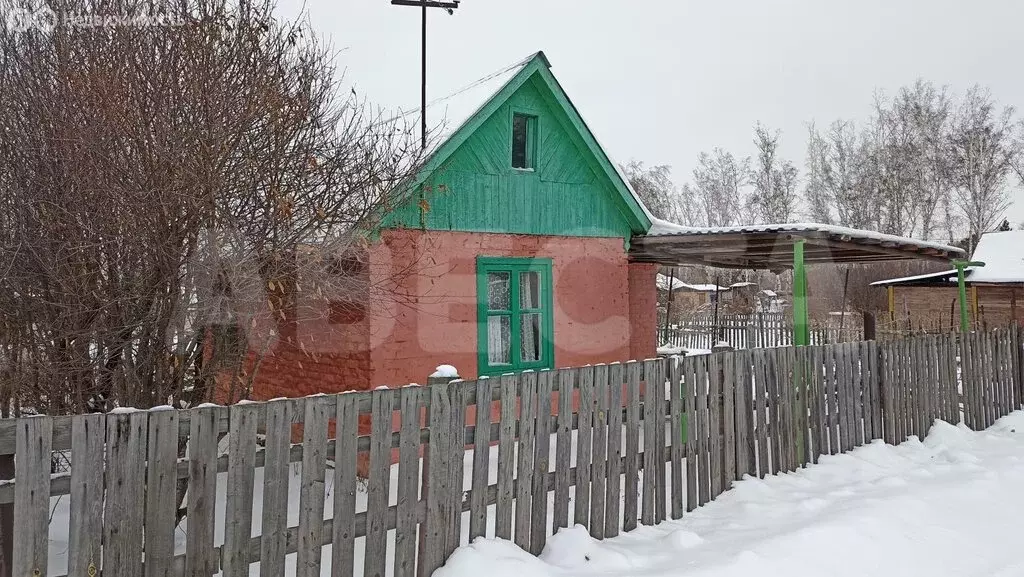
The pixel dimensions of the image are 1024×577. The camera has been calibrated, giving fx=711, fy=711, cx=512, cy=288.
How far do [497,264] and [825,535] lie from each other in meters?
5.12

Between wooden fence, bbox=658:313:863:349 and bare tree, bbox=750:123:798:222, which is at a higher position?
bare tree, bbox=750:123:798:222

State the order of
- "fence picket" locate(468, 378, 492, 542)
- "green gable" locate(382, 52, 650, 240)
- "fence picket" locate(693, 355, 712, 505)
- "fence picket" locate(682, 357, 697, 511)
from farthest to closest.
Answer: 1. "green gable" locate(382, 52, 650, 240)
2. "fence picket" locate(693, 355, 712, 505)
3. "fence picket" locate(682, 357, 697, 511)
4. "fence picket" locate(468, 378, 492, 542)

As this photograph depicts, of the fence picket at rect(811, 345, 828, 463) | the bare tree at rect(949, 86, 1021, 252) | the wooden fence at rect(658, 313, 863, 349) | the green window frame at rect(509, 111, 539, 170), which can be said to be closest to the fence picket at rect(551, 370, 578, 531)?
the fence picket at rect(811, 345, 828, 463)

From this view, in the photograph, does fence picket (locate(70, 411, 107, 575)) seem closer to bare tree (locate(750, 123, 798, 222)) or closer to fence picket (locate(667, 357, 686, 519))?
fence picket (locate(667, 357, 686, 519))

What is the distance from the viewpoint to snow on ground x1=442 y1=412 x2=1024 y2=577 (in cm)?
462

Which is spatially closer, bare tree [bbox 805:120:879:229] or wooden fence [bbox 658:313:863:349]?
wooden fence [bbox 658:313:863:349]

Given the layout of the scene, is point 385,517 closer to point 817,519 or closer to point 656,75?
point 817,519

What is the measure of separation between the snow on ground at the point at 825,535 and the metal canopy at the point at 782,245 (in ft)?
8.31

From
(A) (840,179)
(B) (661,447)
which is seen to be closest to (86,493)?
(B) (661,447)

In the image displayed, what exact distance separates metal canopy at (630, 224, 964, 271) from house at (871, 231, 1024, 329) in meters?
11.1

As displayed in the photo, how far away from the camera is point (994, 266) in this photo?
2245 cm

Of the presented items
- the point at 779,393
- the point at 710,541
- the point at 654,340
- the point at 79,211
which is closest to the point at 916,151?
the point at 654,340

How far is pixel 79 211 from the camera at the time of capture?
15.0ft

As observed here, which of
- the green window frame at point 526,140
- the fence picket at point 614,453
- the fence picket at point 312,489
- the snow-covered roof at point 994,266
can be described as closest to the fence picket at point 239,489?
the fence picket at point 312,489
